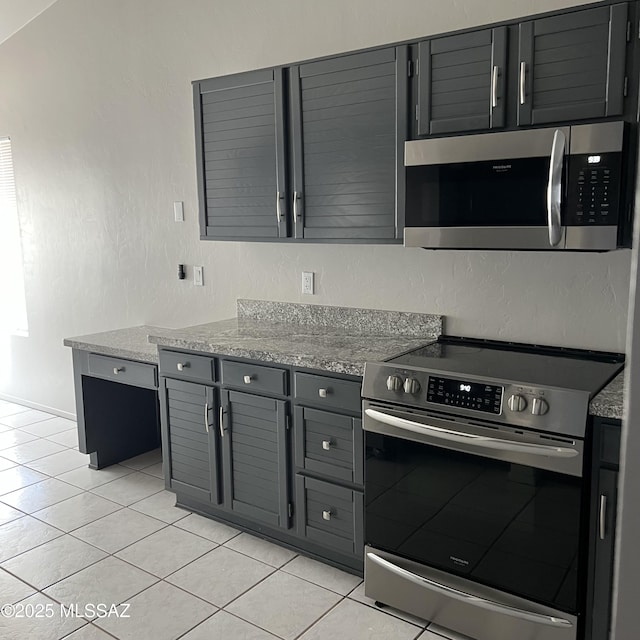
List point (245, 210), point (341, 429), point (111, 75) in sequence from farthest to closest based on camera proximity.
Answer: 1. point (111, 75)
2. point (245, 210)
3. point (341, 429)

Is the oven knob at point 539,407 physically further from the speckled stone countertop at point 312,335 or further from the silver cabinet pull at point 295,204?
the silver cabinet pull at point 295,204

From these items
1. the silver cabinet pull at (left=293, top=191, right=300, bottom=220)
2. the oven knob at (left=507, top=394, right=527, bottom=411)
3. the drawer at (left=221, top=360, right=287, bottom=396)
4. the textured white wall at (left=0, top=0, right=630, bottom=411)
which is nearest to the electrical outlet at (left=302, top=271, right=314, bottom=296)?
the textured white wall at (left=0, top=0, right=630, bottom=411)

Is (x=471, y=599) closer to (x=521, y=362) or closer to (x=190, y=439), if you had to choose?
(x=521, y=362)

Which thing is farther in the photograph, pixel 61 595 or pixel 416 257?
pixel 416 257

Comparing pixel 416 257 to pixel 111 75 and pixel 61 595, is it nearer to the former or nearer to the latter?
pixel 61 595

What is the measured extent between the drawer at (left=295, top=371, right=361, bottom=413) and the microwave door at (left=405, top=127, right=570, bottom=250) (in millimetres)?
638

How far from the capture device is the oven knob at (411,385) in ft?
7.38

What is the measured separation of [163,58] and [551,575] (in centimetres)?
356

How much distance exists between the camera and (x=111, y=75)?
14.0 feet

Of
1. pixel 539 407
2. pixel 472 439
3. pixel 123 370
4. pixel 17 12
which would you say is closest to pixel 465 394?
pixel 472 439

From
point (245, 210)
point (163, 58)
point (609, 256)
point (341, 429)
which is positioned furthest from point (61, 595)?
point (163, 58)

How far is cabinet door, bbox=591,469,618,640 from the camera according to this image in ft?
6.32

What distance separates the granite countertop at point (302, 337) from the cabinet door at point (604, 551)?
0.95 meters

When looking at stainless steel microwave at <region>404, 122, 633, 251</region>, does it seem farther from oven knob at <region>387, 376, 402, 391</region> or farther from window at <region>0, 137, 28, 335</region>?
window at <region>0, 137, 28, 335</region>
